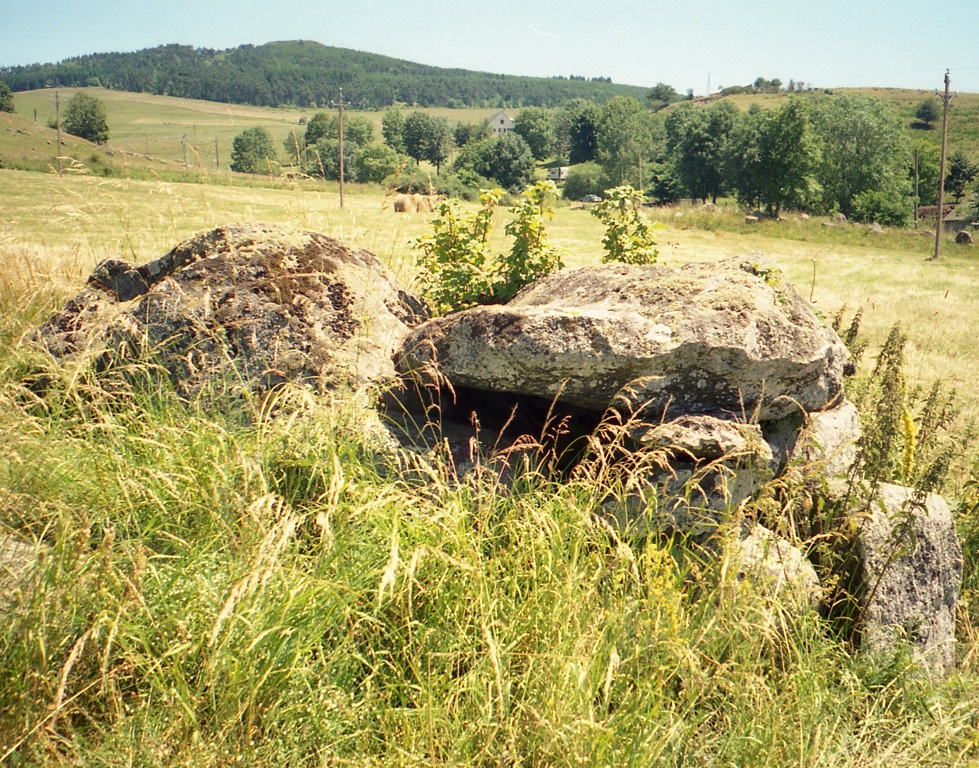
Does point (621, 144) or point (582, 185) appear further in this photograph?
point (621, 144)

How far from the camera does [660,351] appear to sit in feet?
12.8

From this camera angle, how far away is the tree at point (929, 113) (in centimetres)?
10825

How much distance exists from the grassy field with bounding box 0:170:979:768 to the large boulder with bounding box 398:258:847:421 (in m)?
0.65

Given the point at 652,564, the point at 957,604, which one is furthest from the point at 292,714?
the point at 957,604

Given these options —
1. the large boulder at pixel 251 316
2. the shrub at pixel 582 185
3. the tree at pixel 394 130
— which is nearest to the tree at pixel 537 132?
the tree at pixel 394 130

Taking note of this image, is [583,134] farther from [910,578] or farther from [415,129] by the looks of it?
[910,578]

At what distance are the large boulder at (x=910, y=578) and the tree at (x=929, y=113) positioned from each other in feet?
416

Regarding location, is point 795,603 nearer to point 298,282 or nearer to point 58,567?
point 58,567

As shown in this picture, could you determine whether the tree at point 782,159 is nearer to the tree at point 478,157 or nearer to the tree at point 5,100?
the tree at point 478,157

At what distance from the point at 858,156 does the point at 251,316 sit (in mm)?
73481

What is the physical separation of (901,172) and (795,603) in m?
77.5

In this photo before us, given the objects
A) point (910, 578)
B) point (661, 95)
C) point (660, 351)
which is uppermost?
point (661, 95)

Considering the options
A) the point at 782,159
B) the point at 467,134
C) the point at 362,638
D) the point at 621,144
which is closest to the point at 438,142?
the point at 467,134

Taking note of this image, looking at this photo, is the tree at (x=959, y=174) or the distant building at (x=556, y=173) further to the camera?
the distant building at (x=556, y=173)
